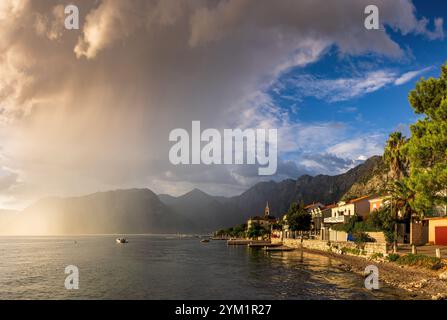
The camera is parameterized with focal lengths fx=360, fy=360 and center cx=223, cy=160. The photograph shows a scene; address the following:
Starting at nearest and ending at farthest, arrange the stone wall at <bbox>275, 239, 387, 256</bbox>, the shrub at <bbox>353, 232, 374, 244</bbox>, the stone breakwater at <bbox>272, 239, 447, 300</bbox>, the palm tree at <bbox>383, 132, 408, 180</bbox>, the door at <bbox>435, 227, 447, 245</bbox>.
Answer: the stone breakwater at <bbox>272, 239, 447, 300</bbox>
the stone wall at <bbox>275, 239, 387, 256</bbox>
the door at <bbox>435, 227, 447, 245</bbox>
the shrub at <bbox>353, 232, 374, 244</bbox>
the palm tree at <bbox>383, 132, 408, 180</bbox>

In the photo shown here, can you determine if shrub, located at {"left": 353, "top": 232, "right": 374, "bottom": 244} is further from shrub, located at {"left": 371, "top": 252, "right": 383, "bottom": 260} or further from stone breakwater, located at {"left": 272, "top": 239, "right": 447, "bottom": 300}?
shrub, located at {"left": 371, "top": 252, "right": 383, "bottom": 260}

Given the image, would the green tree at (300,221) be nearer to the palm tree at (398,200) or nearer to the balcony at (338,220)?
A: the balcony at (338,220)

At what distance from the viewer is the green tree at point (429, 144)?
99.6 feet

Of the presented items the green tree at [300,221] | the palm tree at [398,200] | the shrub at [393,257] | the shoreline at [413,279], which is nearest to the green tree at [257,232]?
the green tree at [300,221]

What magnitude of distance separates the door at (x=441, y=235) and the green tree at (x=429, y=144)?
33701mm

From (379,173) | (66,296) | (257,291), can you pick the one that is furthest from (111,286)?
(379,173)

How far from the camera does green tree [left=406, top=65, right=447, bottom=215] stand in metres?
30.3

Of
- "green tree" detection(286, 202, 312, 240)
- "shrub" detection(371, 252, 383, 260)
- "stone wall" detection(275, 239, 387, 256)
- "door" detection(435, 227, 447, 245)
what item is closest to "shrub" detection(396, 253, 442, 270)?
"shrub" detection(371, 252, 383, 260)

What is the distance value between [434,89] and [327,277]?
85.5 ft

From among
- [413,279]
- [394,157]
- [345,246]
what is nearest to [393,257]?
[413,279]

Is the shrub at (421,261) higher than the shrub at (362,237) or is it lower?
higher

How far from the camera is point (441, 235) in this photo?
60594 millimetres

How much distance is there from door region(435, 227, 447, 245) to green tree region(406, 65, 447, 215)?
33701 millimetres
